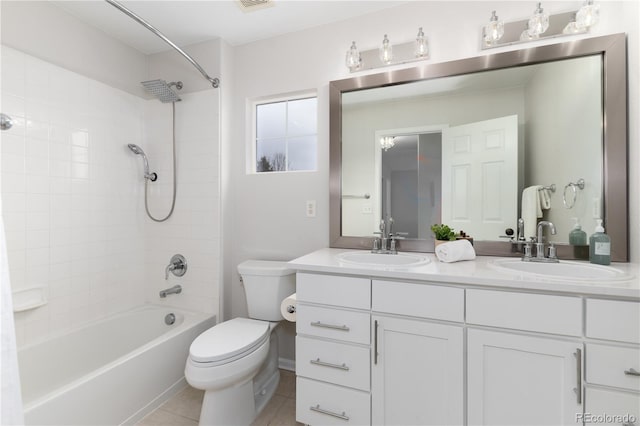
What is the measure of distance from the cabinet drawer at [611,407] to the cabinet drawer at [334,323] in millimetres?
784

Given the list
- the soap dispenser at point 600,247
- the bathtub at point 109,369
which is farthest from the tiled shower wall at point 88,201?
the soap dispenser at point 600,247

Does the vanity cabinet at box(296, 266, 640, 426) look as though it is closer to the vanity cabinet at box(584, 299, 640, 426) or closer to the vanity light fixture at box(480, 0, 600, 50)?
the vanity cabinet at box(584, 299, 640, 426)

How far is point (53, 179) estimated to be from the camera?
178 centimetres

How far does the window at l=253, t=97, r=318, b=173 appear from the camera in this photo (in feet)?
6.95

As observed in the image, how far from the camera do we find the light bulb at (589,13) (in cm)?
140

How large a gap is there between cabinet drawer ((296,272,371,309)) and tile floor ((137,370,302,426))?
0.76 m

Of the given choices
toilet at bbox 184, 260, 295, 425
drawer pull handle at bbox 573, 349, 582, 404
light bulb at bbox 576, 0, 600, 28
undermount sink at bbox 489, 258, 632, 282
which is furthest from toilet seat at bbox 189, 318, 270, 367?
light bulb at bbox 576, 0, 600, 28

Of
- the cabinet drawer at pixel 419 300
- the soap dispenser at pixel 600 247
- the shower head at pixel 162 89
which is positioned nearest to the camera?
the cabinet drawer at pixel 419 300

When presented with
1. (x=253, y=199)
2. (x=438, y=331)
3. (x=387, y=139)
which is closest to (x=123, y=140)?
(x=253, y=199)

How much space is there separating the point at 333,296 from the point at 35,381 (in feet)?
5.70

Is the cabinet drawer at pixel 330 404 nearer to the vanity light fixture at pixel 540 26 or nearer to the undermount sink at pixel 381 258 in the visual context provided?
the undermount sink at pixel 381 258

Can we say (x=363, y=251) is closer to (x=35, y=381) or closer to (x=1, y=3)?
(x=35, y=381)

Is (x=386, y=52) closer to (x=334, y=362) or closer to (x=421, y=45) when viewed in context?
(x=421, y=45)

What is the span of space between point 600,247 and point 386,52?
1485 millimetres
